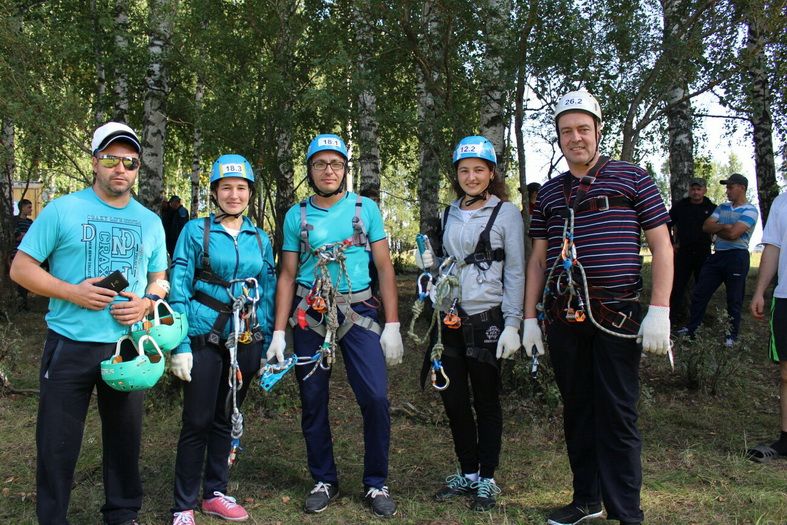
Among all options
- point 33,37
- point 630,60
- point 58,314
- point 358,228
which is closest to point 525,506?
point 358,228

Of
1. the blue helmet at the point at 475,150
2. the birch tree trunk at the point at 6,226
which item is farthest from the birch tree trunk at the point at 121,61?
the blue helmet at the point at 475,150

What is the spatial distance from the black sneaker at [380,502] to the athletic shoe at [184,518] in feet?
3.73

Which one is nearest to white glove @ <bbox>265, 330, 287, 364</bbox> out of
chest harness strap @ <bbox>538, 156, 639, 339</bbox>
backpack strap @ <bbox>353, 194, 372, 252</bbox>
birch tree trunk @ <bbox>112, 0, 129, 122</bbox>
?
backpack strap @ <bbox>353, 194, 372, 252</bbox>

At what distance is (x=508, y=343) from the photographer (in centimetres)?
387

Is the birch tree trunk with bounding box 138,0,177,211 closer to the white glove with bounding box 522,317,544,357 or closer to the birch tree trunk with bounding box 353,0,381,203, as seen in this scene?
the birch tree trunk with bounding box 353,0,381,203

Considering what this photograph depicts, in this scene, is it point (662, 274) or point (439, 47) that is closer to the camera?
point (662, 274)

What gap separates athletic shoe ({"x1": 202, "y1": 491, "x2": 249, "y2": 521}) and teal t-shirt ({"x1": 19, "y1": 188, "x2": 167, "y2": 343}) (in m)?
1.36

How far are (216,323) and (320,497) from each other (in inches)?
55.0

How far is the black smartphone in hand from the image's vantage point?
3344mm

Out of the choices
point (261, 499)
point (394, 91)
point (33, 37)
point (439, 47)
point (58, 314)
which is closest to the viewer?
point (58, 314)

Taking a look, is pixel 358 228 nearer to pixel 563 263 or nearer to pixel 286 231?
pixel 286 231

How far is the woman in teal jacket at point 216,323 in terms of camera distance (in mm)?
3836

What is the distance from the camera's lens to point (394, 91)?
8.46 meters

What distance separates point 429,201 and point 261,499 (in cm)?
682
